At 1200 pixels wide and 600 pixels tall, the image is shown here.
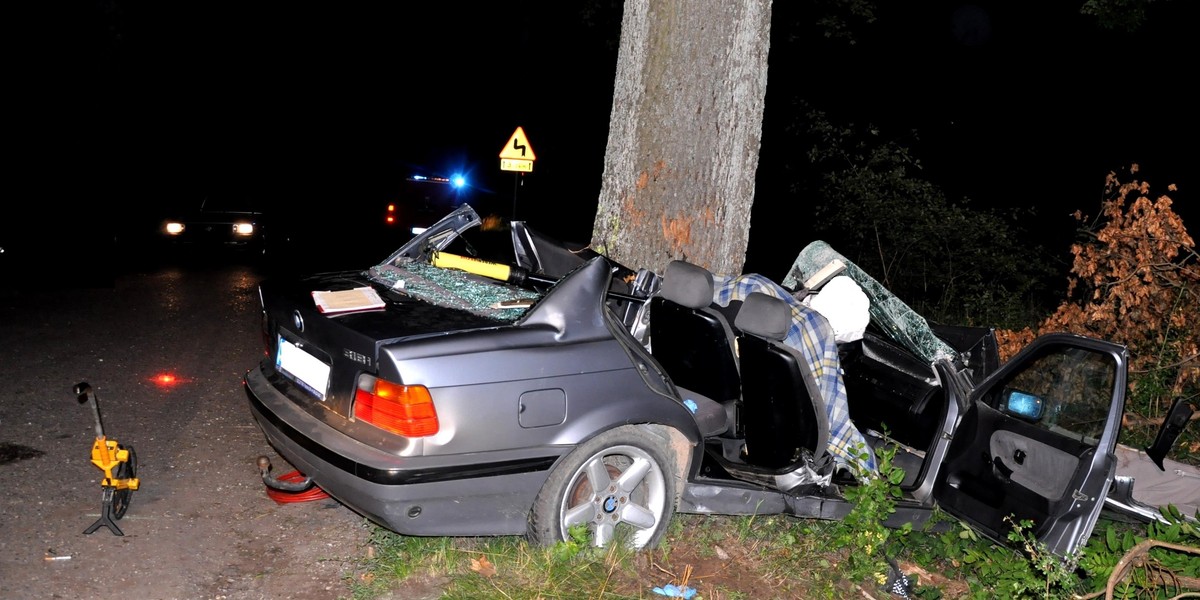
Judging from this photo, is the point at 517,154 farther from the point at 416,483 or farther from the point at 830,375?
the point at 416,483

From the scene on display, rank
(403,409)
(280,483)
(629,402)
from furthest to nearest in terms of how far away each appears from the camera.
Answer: (280,483), (629,402), (403,409)

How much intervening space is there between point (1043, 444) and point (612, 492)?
1923 millimetres

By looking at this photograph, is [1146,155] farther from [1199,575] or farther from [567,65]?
[567,65]

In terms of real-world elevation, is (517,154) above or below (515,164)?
above

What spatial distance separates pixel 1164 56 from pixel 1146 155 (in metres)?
1.88

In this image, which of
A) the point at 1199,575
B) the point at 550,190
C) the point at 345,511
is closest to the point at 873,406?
the point at 1199,575

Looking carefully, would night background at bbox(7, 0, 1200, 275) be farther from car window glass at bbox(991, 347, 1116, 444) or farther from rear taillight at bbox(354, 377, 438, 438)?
car window glass at bbox(991, 347, 1116, 444)

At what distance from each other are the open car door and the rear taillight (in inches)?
99.8

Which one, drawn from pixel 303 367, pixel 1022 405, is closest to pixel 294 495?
pixel 303 367

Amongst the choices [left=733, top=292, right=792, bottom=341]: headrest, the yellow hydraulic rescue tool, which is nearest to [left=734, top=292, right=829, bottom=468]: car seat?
[left=733, top=292, right=792, bottom=341]: headrest

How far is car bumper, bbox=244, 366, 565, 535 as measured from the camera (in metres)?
3.62

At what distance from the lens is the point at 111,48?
55.2ft

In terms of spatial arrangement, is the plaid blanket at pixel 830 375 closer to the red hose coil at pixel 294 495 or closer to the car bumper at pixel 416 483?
the car bumper at pixel 416 483

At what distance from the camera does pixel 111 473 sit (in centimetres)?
433
